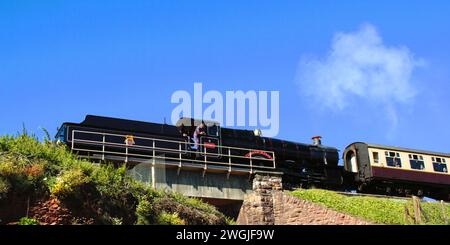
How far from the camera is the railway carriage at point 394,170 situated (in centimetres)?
3856

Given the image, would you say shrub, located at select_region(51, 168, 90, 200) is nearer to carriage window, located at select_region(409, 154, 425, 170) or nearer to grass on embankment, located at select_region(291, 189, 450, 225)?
grass on embankment, located at select_region(291, 189, 450, 225)

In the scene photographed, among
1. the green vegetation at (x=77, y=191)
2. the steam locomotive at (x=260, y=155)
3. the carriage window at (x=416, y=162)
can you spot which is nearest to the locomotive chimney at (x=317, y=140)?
the steam locomotive at (x=260, y=155)

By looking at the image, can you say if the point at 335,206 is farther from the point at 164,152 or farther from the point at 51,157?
the point at 51,157

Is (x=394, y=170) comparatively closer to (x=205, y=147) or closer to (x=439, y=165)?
(x=439, y=165)

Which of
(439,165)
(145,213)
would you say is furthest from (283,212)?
(439,165)

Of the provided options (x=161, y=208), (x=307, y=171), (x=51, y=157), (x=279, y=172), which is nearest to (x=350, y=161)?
(x=307, y=171)

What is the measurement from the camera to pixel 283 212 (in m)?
31.0

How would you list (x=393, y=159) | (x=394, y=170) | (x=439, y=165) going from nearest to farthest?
(x=394, y=170) < (x=393, y=159) < (x=439, y=165)

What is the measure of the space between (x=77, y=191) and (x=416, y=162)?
25141 mm

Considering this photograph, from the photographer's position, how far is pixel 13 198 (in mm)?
20562

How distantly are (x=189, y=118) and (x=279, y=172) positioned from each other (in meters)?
5.62

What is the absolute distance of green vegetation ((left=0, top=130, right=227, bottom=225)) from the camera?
20.9m

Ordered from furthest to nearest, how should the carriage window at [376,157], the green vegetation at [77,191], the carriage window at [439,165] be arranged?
the carriage window at [439,165] → the carriage window at [376,157] → the green vegetation at [77,191]

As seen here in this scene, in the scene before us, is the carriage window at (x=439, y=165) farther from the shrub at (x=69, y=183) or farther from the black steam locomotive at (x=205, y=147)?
the shrub at (x=69, y=183)
